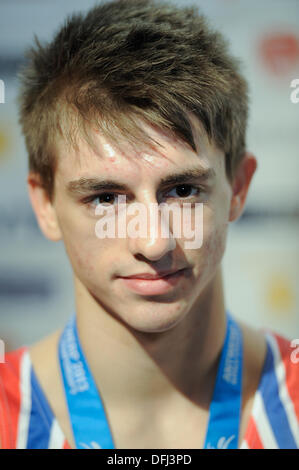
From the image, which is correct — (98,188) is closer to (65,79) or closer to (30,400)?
(65,79)

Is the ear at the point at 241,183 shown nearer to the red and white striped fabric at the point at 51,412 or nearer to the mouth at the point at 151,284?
the mouth at the point at 151,284

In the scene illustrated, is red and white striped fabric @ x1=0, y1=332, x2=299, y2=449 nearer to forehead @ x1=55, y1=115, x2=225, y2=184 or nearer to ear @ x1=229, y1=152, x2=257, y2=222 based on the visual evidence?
ear @ x1=229, y1=152, x2=257, y2=222

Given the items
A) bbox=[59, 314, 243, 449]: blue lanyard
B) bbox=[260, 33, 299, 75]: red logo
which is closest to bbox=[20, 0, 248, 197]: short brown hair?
bbox=[59, 314, 243, 449]: blue lanyard

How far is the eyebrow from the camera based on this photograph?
1279mm

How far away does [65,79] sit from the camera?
4.67 ft

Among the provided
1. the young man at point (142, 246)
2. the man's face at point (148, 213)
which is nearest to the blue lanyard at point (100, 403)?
the young man at point (142, 246)

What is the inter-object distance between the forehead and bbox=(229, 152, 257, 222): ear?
299mm

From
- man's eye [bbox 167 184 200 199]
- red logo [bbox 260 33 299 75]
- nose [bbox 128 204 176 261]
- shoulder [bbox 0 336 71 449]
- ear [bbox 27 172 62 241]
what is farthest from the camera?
red logo [bbox 260 33 299 75]

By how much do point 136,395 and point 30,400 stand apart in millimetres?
327

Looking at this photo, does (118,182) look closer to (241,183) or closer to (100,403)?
(241,183)

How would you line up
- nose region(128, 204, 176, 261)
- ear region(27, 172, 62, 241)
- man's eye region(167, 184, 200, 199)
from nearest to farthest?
1. nose region(128, 204, 176, 261)
2. man's eye region(167, 184, 200, 199)
3. ear region(27, 172, 62, 241)

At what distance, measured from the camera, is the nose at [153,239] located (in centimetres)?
122

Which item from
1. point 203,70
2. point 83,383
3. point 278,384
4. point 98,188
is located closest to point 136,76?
point 203,70

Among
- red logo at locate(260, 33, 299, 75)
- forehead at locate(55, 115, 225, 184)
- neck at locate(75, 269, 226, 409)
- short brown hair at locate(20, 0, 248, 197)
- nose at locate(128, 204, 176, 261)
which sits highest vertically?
red logo at locate(260, 33, 299, 75)
